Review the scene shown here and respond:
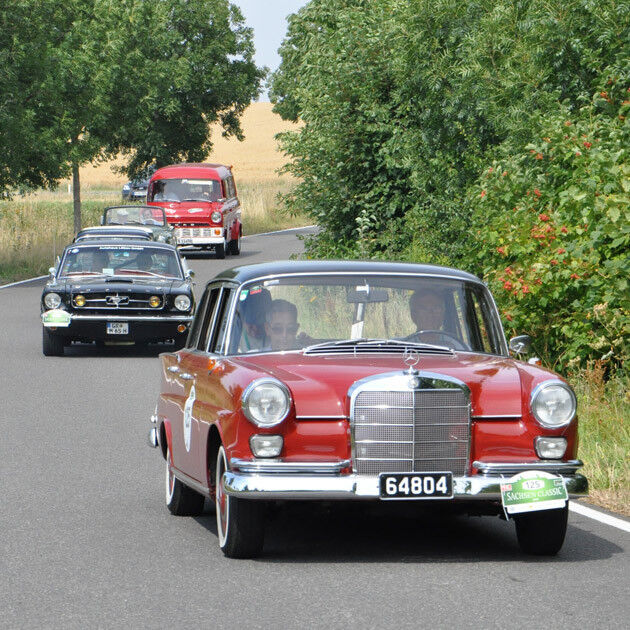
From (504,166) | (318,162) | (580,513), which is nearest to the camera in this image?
(580,513)

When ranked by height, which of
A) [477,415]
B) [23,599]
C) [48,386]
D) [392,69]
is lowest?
[48,386]

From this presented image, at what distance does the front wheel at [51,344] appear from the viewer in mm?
19297

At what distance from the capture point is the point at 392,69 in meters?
23.3

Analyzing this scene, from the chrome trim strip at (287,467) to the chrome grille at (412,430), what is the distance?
0.45 ft

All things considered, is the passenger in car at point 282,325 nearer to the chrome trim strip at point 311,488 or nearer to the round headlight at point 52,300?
the chrome trim strip at point 311,488

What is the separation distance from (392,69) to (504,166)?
6.15m

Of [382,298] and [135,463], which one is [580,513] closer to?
[382,298]

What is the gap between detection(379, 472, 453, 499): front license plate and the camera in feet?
23.2

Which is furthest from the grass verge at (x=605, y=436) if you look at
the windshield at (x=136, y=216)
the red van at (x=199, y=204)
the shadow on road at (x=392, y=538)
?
the red van at (x=199, y=204)

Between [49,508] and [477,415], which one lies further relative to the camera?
[49,508]

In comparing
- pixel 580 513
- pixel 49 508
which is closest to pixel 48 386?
pixel 49 508

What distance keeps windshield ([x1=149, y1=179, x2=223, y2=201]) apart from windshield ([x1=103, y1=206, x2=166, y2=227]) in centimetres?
633

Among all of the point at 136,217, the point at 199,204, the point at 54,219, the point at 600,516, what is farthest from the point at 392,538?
the point at 54,219

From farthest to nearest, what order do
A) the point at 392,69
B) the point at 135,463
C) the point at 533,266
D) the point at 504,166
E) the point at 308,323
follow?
the point at 392,69, the point at 504,166, the point at 533,266, the point at 135,463, the point at 308,323
